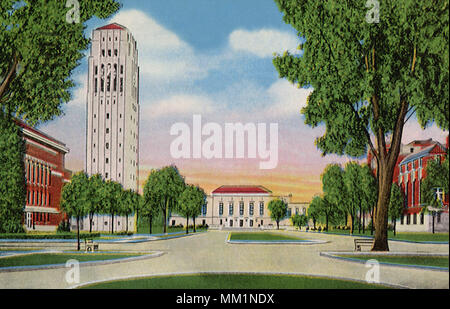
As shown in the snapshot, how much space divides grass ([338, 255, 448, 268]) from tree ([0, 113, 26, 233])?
13533mm

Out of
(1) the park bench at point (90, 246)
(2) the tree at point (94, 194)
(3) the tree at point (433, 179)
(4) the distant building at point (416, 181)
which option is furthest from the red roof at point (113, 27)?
(3) the tree at point (433, 179)

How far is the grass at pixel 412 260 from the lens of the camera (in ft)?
44.9

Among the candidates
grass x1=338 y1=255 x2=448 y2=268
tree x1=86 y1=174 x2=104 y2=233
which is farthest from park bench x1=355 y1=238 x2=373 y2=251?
tree x1=86 y1=174 x2=104 y2=233

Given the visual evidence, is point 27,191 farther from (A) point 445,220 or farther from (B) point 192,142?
(A) point 445,220

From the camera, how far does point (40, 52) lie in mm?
16875

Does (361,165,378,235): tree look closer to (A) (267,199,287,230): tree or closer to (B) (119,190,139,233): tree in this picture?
(A) (267,199,287,230): tree

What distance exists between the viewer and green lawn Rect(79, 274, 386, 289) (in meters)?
13.4

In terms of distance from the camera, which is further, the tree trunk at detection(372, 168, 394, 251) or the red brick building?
the red brick building

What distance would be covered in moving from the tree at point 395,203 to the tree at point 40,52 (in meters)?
10.8

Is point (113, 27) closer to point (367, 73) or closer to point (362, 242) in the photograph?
point (367, 73)

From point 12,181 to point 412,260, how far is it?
1814 centimetres

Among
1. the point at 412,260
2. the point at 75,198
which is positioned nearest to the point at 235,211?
the point at 75,198

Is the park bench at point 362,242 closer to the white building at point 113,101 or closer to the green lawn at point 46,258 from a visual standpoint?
the white building at point 113,101
